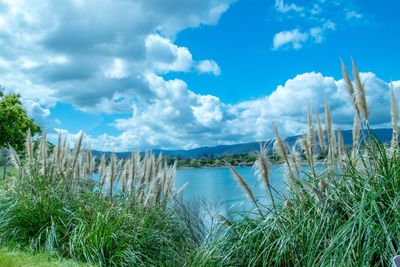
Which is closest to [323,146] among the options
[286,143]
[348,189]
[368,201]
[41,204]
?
[286,143]

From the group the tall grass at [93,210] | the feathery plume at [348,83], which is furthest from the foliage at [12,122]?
the feathery plume at [348,83]

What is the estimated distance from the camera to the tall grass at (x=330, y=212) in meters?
3.96

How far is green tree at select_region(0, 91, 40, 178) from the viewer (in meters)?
23.8

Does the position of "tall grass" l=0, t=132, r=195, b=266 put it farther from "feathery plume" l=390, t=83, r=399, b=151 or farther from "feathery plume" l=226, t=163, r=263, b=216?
"feathery plume" l=390, t=83, r=399, b=151

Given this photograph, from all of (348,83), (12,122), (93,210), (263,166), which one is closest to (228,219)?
A: (263,166)

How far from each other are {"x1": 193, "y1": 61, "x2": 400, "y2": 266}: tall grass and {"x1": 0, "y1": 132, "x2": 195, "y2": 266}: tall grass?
120cm

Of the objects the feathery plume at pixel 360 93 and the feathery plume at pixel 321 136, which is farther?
the feathery plume at pixel 321 136

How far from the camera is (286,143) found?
5125 mm

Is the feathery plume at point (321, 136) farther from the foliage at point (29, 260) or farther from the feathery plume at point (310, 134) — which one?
the foliage at point (29, 260)

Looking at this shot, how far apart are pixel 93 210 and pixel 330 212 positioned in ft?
12.1

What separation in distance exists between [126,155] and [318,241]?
5375 millimetres

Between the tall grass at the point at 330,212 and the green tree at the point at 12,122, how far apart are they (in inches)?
820

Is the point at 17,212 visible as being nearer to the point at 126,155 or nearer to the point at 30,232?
the point at 30,232

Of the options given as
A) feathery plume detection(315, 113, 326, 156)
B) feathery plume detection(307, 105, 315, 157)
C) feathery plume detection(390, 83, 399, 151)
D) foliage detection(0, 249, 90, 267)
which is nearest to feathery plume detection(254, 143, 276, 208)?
feathery plume detection(307, 105, 315, 157)
